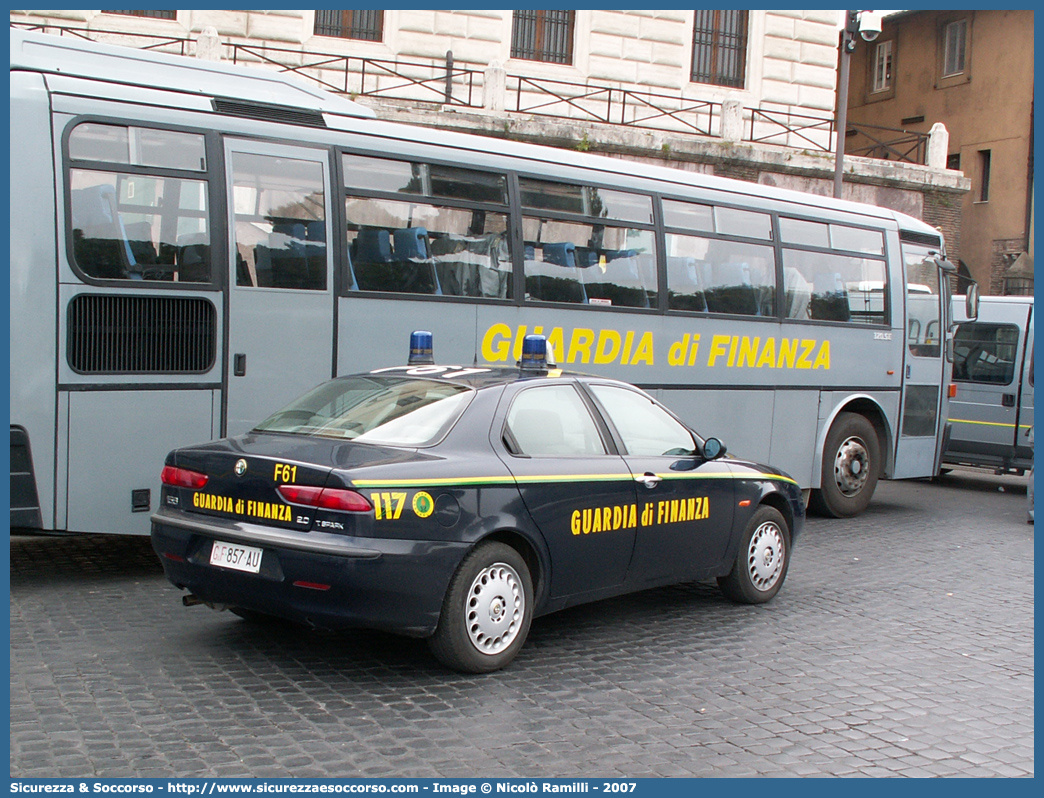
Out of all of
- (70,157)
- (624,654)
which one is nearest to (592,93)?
(70,157)

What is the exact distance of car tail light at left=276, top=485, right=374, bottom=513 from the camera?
17.7 feet

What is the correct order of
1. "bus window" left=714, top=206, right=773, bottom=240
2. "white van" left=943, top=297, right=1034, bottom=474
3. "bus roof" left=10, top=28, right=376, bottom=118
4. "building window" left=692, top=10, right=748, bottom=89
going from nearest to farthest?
1. "bus roof" left=10, top=28, right=376, bottom=118
2. "bus window" left=714, top=206, right=773, bottom=240
3. "white van" left=943, top=297, right=1034, bottom=474
4. "building window" left=692, top=10, right=748, bottom=89

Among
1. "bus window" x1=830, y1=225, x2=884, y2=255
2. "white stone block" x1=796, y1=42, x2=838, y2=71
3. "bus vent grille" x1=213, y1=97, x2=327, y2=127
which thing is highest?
"white stone block" x1=796, y1=42, x2=838, y2=71

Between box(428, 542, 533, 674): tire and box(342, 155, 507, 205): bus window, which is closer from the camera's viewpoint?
box(428, 542, 533, 674): tire

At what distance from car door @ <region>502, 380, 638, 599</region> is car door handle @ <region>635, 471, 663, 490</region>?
9 centimetres

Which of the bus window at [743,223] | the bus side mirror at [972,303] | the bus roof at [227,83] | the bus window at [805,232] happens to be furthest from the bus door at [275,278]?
the bus side mirror at [972,303]

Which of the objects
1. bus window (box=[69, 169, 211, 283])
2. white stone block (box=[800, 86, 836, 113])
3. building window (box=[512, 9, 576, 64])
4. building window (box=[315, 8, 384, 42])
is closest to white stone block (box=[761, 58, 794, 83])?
white stone block (box=[800, 86, 836, 113])

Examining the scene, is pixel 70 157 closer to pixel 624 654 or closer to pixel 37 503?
pixel 37 503

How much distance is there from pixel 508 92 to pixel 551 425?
19.1m

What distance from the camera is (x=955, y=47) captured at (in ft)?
130

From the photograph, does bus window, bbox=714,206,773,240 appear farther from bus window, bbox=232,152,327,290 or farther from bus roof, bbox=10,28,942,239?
bus window, bbox=232,152,327,290

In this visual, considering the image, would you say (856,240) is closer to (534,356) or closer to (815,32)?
(534,356)

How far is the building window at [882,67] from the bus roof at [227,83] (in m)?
35.2
